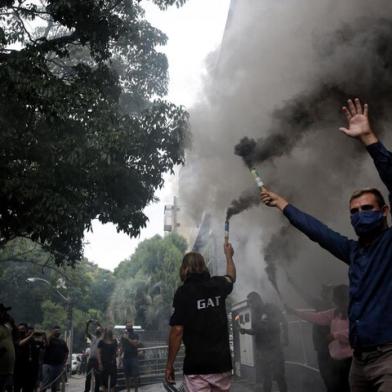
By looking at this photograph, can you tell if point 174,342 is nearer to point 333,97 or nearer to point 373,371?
point 373,371

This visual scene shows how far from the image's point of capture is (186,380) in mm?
2836

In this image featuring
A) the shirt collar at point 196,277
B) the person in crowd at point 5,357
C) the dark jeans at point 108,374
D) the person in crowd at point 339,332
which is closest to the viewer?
the shirt collar at point 196,277

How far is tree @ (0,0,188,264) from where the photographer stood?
6.03m

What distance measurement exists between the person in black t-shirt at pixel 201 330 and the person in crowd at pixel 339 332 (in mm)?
1362

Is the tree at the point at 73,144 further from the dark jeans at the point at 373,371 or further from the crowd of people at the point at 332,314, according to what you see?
the dark jeans at the point at 373,371

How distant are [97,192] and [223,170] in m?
4.26

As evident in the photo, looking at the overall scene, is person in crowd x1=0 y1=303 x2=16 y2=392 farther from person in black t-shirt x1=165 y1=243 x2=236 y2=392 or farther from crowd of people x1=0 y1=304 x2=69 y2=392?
person in black t-shirt x1=165 y1=243 x2=236 y2=392

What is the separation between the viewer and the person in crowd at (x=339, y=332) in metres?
3.79

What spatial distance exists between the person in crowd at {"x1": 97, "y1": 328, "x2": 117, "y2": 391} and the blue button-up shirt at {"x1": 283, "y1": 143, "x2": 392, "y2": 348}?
277 inches

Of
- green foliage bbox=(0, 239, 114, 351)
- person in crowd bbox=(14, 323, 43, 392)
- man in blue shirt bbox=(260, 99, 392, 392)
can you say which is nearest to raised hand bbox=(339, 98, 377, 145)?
man in blue shirt bbox=(260, 99, 392, 392)

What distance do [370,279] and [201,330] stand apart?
1.39m

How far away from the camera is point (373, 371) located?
1.69 m

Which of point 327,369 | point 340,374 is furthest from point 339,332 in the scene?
point 327,369

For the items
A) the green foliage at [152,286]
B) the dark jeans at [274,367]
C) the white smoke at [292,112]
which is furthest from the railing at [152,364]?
the green foliage at [152,286]
